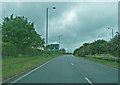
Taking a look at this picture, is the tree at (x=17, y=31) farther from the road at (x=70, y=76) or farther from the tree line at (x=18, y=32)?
the road at (x=70, y=76)

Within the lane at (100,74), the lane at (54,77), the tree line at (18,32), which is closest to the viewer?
the lane at (54,77)

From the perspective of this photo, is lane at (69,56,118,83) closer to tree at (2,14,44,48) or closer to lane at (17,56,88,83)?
lane at (17,56,88,83)

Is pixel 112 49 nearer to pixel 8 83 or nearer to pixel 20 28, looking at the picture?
pixel 8 83

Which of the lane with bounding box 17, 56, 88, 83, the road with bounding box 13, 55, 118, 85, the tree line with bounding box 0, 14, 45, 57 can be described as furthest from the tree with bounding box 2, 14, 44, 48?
the lane with bounding box 17, 56, 88, 83

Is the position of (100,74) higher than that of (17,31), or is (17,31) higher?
(17,31)

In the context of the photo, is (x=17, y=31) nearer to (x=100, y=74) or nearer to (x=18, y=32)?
(x=18, y=32)

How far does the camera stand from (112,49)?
26484mm

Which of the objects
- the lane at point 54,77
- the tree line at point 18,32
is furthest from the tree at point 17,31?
the lane at point 54,77

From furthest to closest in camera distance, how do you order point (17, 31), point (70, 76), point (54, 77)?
point (17, 31) → point (70, 76) → point (54, 77)

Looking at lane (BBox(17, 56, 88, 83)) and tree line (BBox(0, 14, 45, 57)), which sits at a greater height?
tree line (BBox(0, 14, 45, 57))

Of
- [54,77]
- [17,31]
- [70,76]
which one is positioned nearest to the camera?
[54,77]

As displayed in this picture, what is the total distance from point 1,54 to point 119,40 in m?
17.8

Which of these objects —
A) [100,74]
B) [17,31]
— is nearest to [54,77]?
[100,74]

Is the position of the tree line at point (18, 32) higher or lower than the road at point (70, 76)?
higher
